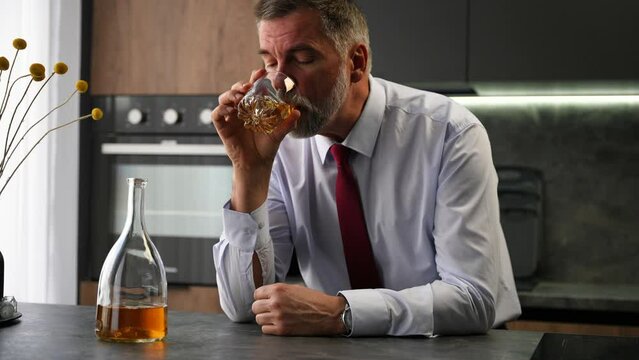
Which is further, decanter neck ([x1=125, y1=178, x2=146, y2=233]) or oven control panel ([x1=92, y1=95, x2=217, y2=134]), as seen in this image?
oven control panel ([x1=92, y1=95, x2=217, y2=134])

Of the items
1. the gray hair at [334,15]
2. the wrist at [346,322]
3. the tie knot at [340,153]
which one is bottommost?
the wrist at [346,322]

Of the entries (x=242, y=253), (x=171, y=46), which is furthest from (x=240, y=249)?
(x=171, y=46)

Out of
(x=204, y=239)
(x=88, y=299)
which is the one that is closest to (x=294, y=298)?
(x=204, y=239)

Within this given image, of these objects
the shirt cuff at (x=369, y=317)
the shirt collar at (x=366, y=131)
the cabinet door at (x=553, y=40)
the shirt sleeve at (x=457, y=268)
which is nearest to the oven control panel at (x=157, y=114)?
the cabinet door at (x=553, y=40)

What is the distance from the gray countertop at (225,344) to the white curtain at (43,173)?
1647 mm

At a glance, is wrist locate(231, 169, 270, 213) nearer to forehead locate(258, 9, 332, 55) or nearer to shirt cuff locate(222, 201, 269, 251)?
shirt cuff locate(222, 201, 269, 251)

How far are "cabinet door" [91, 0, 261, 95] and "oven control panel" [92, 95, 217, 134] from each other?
29 mm

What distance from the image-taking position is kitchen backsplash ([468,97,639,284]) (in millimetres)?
3283

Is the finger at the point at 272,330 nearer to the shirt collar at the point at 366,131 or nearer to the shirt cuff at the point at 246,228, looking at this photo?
the shirt cuff at the point at 246,228

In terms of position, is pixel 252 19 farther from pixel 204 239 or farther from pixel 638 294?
pixel 638 294

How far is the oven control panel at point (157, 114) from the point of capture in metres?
3.25

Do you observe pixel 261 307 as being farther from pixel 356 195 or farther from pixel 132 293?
pixel 356 195

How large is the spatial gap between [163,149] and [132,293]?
1874 millimetres

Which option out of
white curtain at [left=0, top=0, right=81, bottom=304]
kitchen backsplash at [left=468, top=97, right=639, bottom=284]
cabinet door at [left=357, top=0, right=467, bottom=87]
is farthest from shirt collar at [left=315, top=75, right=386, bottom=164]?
white curtain at [left=0, top=0, right=81, bottom=304]
